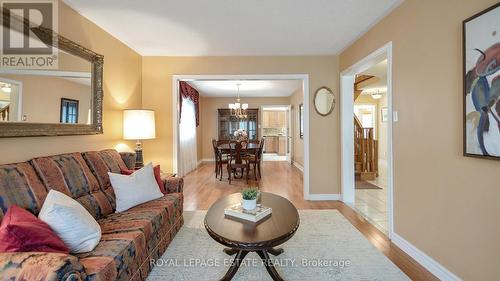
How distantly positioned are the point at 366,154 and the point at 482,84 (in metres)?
4.10

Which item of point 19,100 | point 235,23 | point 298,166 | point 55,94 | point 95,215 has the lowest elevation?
point 298,166

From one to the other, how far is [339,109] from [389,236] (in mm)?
2111

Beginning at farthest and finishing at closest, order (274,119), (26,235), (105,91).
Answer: (274,119)
(105,91)
(26,235)

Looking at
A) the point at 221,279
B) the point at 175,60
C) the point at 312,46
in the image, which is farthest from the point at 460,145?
the point at 175,60

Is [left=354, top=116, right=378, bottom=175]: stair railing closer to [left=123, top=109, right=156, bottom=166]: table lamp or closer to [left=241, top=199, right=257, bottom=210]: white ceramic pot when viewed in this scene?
[left=241, top=199, right=257, bottom=210]: white ceramic pot

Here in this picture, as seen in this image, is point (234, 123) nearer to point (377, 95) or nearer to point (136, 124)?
point (377, 95)

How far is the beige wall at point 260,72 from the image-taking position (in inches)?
156

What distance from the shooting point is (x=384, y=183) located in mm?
4980

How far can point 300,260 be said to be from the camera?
2.08 m

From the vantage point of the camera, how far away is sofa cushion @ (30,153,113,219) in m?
1.81

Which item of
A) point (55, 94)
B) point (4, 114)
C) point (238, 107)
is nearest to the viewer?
point (4, 114)

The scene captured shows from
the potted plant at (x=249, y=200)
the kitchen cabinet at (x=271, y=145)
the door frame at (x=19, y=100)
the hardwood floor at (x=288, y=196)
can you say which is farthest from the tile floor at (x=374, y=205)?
the kitchen cabinet at (x=271, y=145)

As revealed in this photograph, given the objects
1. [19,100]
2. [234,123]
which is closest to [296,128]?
[234,123]

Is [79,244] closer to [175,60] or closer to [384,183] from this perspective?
[175,60]
